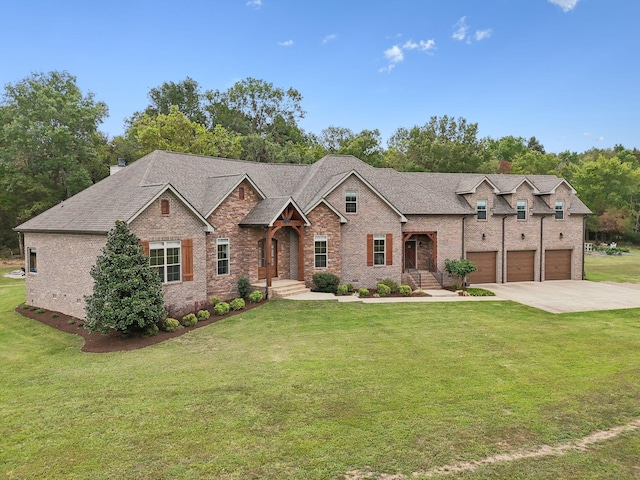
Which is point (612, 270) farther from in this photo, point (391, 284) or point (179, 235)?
point (179, 235)

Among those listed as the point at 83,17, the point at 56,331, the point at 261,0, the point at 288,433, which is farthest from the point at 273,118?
the point at 288,433

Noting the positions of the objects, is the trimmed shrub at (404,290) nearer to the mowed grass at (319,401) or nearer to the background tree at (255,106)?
the mowed grass at (319,401)

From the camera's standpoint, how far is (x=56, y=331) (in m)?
16.4

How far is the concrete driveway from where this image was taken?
65.2ft

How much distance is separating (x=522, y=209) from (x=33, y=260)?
1156 inches

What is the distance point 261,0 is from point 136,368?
25.2 m

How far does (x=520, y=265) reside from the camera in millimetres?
28734

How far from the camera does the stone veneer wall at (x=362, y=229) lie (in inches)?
922

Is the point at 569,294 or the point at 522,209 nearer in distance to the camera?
the point at 569,294

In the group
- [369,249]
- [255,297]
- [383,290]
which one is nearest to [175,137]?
[369,249]

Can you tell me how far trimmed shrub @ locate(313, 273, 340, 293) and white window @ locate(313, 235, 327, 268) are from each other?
2.46 ft

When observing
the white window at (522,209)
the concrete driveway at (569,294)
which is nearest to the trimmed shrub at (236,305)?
the concrete driveway at (569,294)

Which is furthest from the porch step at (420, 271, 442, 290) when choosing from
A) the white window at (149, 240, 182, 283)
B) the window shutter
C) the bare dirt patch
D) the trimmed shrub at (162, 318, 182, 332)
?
the bare dirt patch

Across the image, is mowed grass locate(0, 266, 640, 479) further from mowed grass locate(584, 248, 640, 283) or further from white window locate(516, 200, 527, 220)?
mowed grass locate(584, 248, 640, 283)
